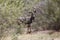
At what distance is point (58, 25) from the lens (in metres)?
15.3

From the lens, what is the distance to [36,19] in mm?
15461

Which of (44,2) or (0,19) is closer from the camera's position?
(0,19)

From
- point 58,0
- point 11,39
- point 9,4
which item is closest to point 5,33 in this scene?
point 11,39

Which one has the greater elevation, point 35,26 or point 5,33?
point 5,33

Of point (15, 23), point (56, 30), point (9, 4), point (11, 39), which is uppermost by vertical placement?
point (9, 4)

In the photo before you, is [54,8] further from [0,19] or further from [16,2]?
[0,19]

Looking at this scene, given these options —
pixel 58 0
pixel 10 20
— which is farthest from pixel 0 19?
pixel 58 0

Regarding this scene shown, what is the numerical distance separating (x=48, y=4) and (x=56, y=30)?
6.10 ft

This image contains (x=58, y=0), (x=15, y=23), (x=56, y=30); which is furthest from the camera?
(x=56, y=30)

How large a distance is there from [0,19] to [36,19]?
767 centimetres

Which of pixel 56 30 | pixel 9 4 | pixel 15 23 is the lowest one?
pixel 56 30

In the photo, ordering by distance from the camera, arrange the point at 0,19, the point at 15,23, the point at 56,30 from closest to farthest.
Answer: the point at 0,19 < the point at 15,23 < the point at 56,30

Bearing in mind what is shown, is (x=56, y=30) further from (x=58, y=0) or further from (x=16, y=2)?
(x=16, y=2)

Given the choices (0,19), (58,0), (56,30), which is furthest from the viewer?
(56,30)
